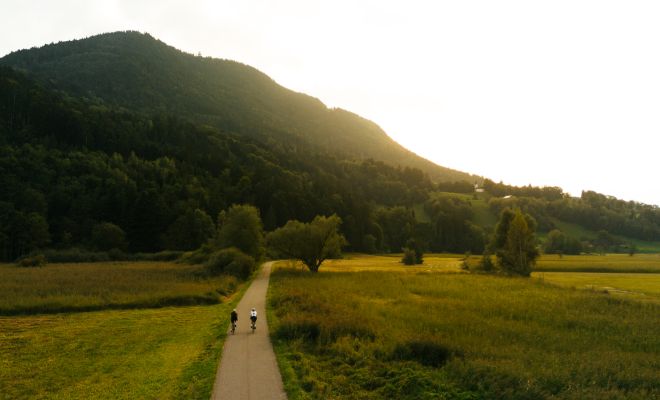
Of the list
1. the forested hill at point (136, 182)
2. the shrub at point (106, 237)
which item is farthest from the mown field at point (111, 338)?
the forested hill at point (136, 182)

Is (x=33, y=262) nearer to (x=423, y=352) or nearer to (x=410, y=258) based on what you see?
(x=410, y=258)

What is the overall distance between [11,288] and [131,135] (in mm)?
123894

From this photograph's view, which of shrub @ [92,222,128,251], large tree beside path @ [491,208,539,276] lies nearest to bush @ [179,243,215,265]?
shrub @ [92,222,128,251]

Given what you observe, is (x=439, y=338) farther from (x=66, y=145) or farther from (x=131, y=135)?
(x=131, y=135)

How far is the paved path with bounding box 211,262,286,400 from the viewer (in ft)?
49.5

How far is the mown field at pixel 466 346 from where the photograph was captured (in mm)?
15602

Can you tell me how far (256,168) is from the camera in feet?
522

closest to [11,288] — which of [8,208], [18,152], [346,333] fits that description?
[346,333]

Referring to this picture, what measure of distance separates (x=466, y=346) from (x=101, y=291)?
37.7 metres

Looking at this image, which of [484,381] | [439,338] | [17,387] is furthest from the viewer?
[439,338]

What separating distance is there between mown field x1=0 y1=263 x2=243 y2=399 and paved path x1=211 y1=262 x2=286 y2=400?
1.91ft

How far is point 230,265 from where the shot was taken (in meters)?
60.5

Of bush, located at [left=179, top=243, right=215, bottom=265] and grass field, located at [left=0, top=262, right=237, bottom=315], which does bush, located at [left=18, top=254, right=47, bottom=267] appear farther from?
bush, located at [left=179, top=243, right=215, bottom=265]

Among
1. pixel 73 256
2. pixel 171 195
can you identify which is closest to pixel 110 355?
pixel 73 256
